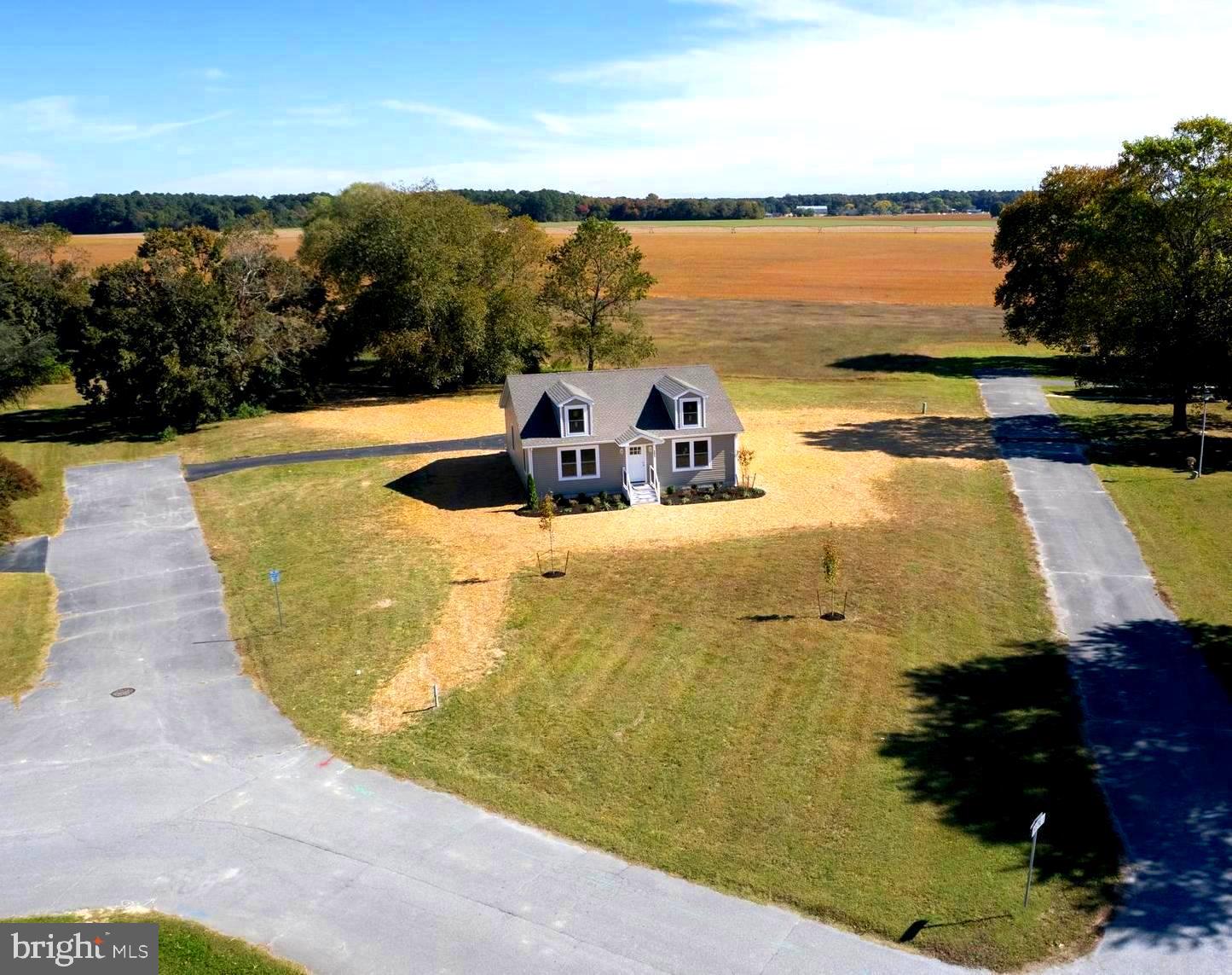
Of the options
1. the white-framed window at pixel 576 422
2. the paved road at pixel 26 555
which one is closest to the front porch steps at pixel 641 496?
the white-framed window at pixel 576 422

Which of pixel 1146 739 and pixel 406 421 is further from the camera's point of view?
pixel 406 421

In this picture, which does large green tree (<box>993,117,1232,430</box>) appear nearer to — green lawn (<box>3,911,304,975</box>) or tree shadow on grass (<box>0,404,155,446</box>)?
green lawn (<box>3,911,304,975</box>)

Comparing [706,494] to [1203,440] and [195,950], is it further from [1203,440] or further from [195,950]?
[195,950]

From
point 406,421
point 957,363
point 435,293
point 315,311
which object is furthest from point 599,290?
point 957,363

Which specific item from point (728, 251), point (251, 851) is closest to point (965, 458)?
point (251, 851)

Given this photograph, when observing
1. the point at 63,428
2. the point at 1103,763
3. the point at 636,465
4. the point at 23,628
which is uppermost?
the point at 63,428

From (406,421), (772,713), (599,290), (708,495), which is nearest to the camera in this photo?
(772,713)

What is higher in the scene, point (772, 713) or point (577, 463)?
point (577, 463)

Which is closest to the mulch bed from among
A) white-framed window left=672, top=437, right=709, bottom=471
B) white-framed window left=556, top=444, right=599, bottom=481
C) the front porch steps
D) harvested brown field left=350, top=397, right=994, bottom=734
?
the front porch steps
